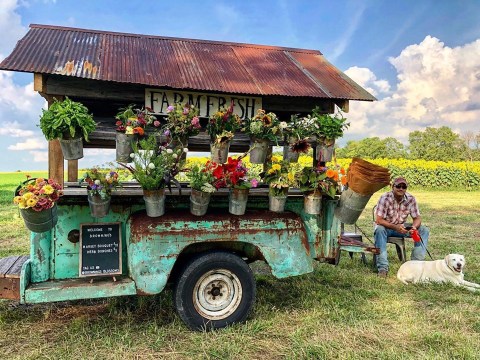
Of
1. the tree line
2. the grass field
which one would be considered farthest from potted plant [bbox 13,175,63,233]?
the tree line

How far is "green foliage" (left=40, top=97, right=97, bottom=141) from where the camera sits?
12.6 feet

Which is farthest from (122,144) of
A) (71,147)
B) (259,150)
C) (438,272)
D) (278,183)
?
(438,272)

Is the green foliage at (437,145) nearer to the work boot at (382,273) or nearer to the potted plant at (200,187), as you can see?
the work boot at (382,273)

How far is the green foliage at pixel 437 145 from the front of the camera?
210 feet

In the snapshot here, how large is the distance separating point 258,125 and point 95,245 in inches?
82.0

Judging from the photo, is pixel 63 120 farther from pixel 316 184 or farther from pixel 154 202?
pixel 316 184

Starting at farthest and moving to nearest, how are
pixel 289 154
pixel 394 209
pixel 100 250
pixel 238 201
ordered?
pixel 394 209 → pixel 289 154 → pixel 238 201 → pixel 100 250

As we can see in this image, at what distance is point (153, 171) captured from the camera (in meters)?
3.87

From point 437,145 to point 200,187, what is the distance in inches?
2784

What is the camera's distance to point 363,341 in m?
3.88

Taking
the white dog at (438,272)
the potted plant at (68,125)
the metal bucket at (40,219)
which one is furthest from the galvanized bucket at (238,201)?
the white dog at (438,272)

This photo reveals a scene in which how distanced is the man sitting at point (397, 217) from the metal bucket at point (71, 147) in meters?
4.85

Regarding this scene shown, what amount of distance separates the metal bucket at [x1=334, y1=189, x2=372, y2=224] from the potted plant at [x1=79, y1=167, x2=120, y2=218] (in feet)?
7.45

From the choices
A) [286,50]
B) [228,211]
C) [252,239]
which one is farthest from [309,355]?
[286,50]
